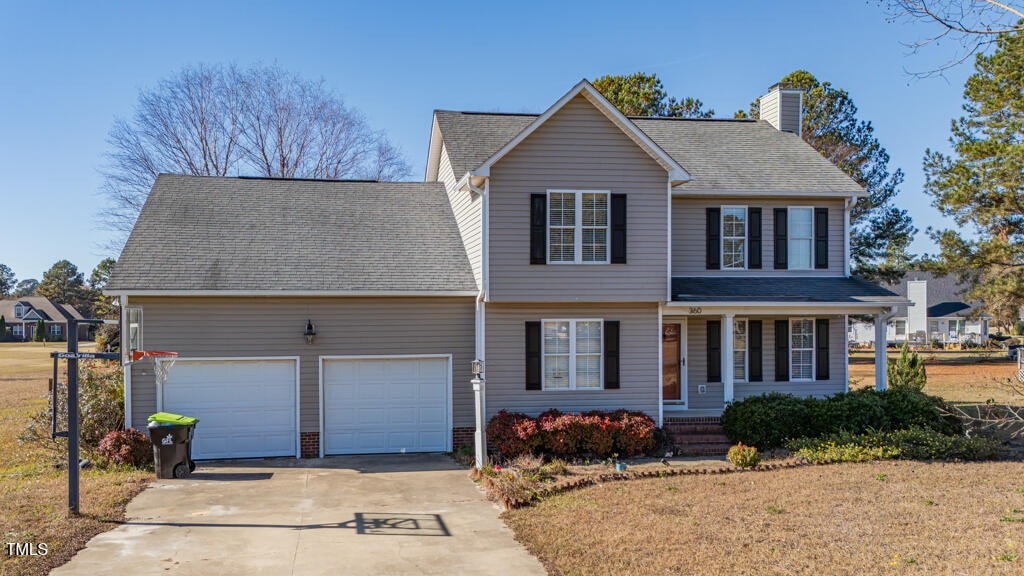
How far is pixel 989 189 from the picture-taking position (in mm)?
29641

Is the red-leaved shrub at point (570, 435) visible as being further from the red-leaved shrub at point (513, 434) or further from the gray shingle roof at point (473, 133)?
the gray shingle roof at point (473, 133)

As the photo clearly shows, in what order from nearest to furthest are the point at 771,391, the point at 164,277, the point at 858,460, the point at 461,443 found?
1. the point at 858,460
2. the point at 164,277
3. the point at 461,443
4. the point at 771,391

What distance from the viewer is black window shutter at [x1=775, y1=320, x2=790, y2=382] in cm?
1805

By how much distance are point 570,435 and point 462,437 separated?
9.04 ft

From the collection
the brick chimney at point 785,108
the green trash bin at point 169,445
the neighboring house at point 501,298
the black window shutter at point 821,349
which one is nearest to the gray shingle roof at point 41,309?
the neighboring house at point 501,298

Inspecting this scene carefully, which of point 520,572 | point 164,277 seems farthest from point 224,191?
point 520,572

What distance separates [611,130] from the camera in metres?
15.6

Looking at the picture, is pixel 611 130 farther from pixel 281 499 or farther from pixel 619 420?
pixel 281 499

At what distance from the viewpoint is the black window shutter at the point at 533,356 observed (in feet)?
51.6

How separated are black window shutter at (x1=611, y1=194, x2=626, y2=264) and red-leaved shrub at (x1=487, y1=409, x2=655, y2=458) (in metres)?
3.18

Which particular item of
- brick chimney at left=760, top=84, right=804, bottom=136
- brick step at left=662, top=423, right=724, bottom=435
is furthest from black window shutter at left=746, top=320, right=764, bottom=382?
brick chimney at left=760, top=84, right=804, bottom=136

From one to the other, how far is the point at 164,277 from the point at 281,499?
585 cm

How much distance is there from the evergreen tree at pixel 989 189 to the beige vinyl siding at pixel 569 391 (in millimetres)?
18858

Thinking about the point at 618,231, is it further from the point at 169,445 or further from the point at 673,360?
the point at 169,445
